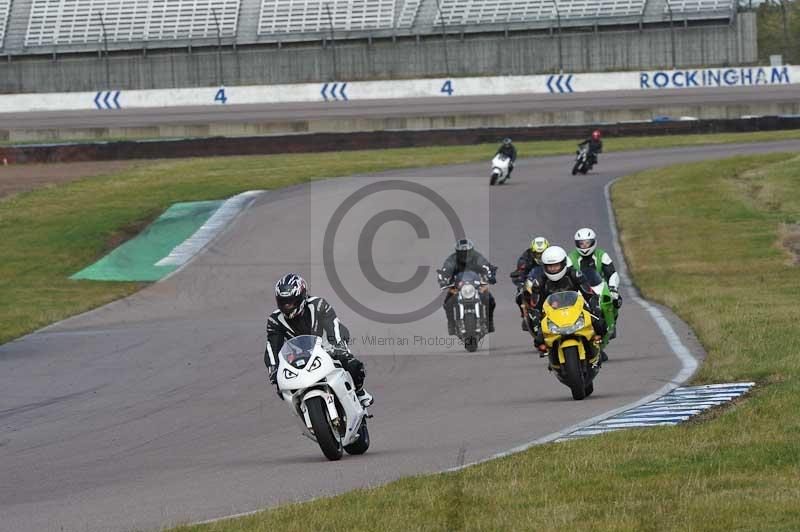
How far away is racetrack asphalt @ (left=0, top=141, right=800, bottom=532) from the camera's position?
9391 mm

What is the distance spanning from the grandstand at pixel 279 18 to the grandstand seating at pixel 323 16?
1.9 inches

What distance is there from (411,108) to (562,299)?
45.5 m

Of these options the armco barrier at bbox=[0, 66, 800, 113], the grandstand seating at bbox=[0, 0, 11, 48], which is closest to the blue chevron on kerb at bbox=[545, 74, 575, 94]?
the armco barrier at bbox=[0, 66, 800, 113]

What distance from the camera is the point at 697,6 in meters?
63.6

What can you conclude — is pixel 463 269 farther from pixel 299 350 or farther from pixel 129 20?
pixel 129 20

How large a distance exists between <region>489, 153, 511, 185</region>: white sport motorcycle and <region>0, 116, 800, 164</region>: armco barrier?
10.9 metres

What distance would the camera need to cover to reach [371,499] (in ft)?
26.6

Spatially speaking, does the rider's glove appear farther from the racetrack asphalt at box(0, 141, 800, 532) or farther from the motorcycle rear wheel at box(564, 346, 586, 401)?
the motorcycle rear wheel at box(564, 346, 586, 401)

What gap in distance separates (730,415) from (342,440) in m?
2.95

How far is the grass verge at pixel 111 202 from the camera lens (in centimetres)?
2586

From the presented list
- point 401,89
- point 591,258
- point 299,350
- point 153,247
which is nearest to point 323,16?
point 401,89

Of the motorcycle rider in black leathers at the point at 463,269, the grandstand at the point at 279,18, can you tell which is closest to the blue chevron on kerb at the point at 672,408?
the motorcycle rider in black leathers at the point at 463,269

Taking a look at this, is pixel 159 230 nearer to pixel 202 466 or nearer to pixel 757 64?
pixel 202 466

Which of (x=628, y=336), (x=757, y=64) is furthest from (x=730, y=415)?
(x=757, y=64)
